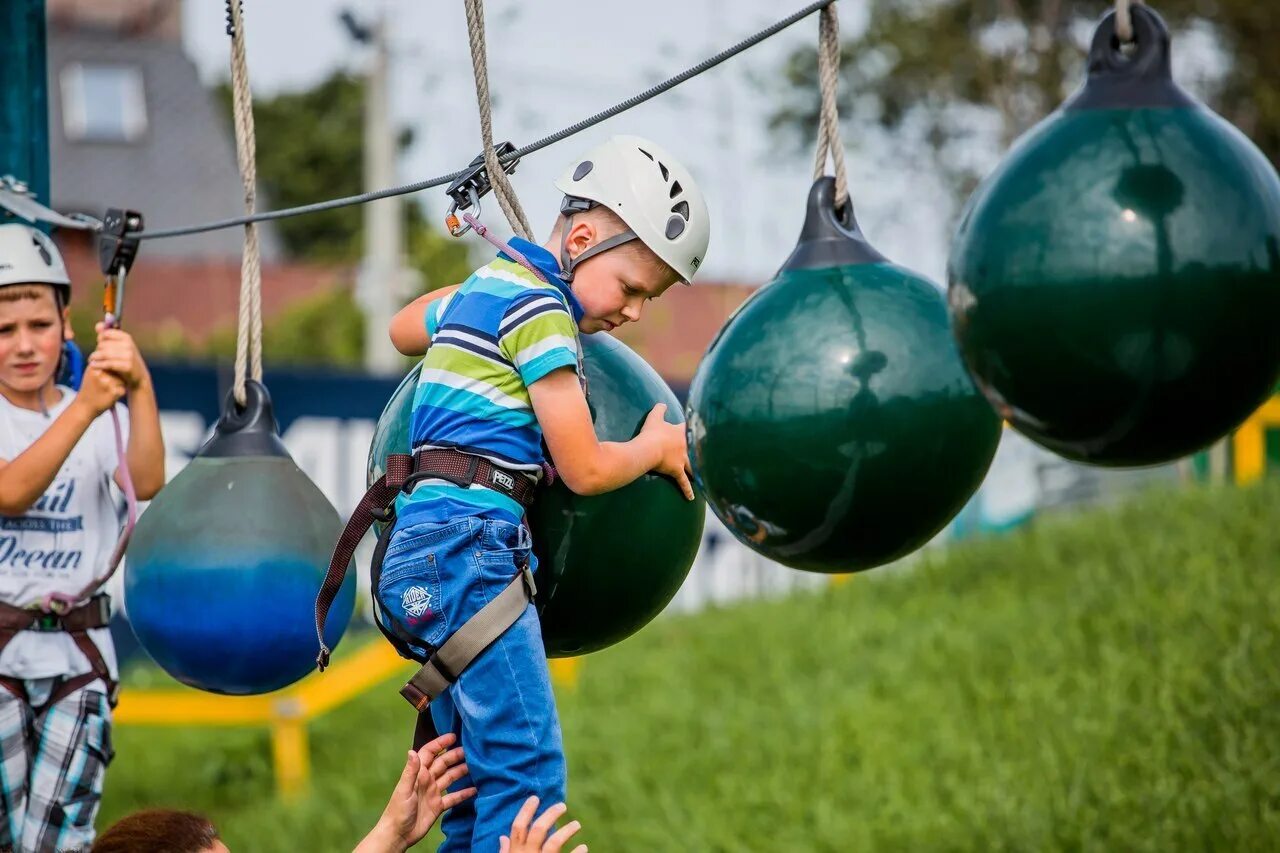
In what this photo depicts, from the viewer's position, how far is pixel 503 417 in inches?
118

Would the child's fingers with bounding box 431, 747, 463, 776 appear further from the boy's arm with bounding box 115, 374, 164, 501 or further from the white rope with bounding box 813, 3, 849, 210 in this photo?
the white rope with bounding box 813, 3, 849, 210

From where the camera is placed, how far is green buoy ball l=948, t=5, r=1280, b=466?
2.24 meters

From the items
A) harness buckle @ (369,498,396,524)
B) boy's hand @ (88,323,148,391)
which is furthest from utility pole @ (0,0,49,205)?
harness buckle @ (369,498,396,524)

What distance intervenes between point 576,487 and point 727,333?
0.38 meters

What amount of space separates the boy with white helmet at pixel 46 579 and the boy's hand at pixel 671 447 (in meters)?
1.30

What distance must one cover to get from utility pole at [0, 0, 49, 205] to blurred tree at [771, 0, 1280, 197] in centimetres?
1227

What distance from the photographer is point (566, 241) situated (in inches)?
122

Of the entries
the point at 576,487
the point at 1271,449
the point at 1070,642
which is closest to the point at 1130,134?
the point at 576,487

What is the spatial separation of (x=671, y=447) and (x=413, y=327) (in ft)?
2.04

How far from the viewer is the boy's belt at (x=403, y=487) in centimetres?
296

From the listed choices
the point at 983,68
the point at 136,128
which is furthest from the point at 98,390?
the point at 136,128

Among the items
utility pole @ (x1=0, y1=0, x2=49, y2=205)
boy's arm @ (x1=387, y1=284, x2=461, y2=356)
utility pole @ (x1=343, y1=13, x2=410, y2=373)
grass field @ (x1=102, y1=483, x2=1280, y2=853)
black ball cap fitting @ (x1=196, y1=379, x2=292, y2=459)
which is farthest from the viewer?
utility pole @ (x1=343, y1=13, x2=410, y2=373)

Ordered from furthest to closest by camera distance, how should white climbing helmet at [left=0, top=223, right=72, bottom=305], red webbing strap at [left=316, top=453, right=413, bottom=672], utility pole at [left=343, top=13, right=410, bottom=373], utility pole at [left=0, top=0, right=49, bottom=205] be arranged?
utility pole at [left=343, top=13, right=410, bottom=373] → utility pole at [left=0, top=0, right=49, bottom=205] → white climbing helmet at [left=0, top=223, right=72, bottom=305] → red webbing strap at [left=316, top=453, right=413, bottom=672]

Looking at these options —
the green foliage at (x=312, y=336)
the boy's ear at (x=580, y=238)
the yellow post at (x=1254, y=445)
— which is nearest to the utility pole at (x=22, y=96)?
the boy's ear at (x=580, y=238)
